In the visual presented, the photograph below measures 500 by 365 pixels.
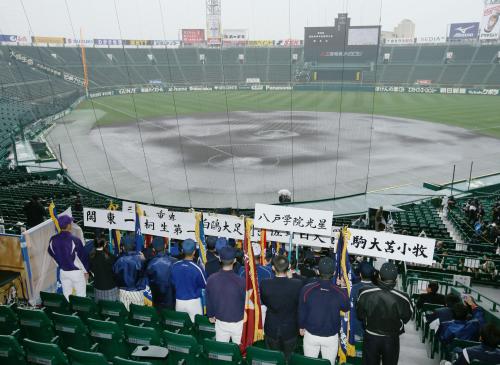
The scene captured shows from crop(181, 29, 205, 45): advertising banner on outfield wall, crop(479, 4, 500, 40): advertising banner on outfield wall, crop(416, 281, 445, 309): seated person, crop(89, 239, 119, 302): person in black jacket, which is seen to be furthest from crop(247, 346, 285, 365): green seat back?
crop(181, 29, 205, 45): advertising banner on outfield wall

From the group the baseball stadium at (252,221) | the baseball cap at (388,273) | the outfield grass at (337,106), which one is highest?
the baseball cap at (388,273)

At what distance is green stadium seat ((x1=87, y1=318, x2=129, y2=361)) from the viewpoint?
477cm

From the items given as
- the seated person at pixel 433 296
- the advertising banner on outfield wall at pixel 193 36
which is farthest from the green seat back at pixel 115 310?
the advertising banner on outfield wall at pixel 193 36

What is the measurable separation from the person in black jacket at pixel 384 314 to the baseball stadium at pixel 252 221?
18 millimetres

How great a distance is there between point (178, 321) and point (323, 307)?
77.0 inches

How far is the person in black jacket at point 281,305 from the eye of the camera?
459 cm

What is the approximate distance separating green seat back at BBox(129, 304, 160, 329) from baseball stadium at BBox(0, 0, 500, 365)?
0.03m

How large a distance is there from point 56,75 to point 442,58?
222ft

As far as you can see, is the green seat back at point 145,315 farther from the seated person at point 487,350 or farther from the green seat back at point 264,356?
the seated person at point 487,350

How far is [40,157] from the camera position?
2536 cm

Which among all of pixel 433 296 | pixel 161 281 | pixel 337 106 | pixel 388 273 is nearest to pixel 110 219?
pixel 161 281

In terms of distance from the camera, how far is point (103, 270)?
19.9ft

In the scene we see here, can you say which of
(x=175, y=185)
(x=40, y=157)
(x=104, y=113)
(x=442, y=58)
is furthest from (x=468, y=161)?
(x=442, y=58)

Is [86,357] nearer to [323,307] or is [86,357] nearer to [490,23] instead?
[323,307]
